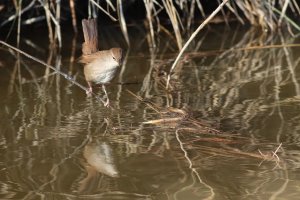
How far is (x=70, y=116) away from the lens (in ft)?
12.3

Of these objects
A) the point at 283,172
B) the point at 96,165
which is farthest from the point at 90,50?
the point at 283,172

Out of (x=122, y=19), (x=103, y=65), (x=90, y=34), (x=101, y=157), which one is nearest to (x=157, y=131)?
(x=101, y=157)

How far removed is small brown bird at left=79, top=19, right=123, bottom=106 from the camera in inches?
153

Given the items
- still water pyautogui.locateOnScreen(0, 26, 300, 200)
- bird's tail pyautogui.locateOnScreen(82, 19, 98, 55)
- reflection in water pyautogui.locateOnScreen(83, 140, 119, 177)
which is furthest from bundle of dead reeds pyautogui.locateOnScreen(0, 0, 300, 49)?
reflection in water pyautogui.locateOnScreen(83, 140, 119, 177)

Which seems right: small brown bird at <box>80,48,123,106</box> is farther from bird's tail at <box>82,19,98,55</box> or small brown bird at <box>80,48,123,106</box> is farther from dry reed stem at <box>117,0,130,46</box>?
dry reed stem at <box>117,0,130,46</box>

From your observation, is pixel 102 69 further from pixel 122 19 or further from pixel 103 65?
pixel 122 19

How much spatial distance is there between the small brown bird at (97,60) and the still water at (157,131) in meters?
0.17

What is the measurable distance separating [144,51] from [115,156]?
287cm

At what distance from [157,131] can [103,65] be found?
0.73m

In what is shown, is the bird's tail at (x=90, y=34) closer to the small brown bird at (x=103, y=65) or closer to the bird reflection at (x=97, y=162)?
the small brown bird at (x=103, y=65)

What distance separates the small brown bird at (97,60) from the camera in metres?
3.88

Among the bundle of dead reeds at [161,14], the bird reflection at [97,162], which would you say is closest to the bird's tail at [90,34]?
the bird reflection at [97,162]

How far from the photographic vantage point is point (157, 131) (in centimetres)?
340

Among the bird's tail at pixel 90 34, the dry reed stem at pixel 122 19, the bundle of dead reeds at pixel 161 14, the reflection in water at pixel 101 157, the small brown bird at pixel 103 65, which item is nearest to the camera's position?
the reflection in water at pixel 101 157
